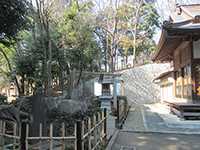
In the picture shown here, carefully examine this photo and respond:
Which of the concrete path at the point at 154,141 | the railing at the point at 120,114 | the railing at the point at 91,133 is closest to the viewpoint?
the railing at the point at 91,133

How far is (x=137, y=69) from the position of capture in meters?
29.7

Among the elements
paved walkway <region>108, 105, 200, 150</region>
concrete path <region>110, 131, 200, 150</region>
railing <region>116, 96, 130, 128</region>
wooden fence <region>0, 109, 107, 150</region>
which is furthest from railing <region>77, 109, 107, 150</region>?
railing <region>116, 96, 130, 128</region>

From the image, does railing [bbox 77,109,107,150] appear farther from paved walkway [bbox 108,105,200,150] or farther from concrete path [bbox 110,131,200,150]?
concrete path [bbox 110,131,200,150]

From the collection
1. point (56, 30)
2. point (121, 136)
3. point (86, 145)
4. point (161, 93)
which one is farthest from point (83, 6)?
point (86, 145)

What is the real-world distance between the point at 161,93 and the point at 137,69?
3391 mm

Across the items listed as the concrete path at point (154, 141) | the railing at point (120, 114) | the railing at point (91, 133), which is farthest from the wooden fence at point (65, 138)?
the railing at point (120, 114)

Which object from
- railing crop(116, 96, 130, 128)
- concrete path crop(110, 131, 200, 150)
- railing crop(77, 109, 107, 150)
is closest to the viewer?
railing crop(77, 109, 107, 150)

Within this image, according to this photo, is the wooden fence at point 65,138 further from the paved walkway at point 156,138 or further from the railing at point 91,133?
the paved walkway at point 156,138

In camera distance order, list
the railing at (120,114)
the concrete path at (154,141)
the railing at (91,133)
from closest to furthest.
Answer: the railing at (91,133) < the concrete path at (154,141) < the railing at (120,114)

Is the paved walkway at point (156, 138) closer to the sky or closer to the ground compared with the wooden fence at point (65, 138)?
closer to the ground

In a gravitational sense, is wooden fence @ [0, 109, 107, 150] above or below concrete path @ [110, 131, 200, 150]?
above

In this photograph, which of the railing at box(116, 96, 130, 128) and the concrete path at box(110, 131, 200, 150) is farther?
the railing at box(116, 96, 130, 128)

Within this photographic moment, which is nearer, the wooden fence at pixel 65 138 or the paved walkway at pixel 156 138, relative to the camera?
the wooden fence at pixel 65 138

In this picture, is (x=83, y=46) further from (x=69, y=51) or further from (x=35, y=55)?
(x=35, y=55)
